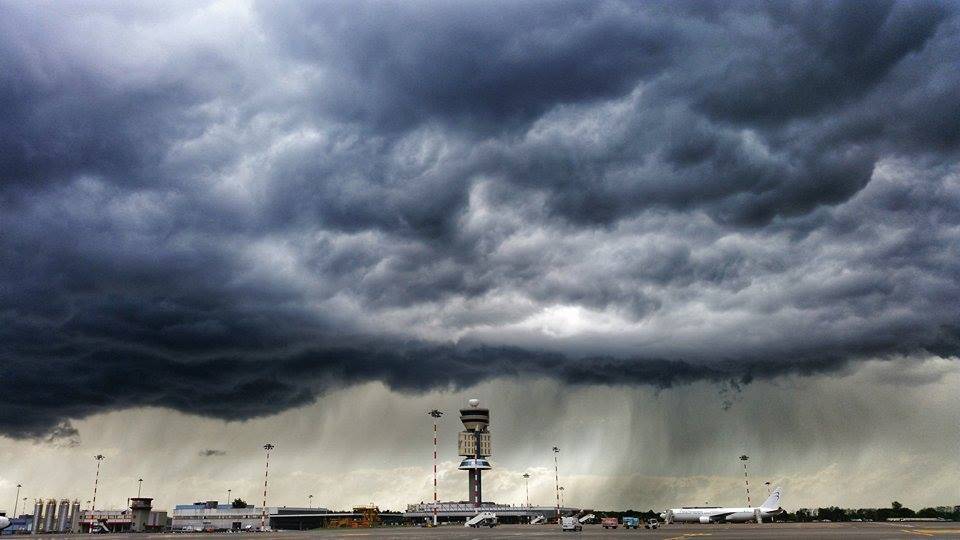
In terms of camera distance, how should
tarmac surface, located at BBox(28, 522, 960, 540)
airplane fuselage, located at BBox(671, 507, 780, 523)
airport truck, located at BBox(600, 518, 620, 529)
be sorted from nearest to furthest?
1. tarmac surface, located at BBox(28, 522, 960, 540)
2. airport truck, located at BBox(600, 518, 620, 529)
3. airplane fuselage, located at BBox(671, 507, 780, 523)

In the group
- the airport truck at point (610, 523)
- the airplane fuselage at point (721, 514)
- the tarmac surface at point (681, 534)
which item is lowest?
the airplane fuselage at point (721, 514)

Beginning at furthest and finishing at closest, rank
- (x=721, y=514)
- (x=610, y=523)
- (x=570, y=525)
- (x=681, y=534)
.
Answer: (x=721, y=514)
(x=610, y=523)
(x=570, y=525)
(x=681, y=534)

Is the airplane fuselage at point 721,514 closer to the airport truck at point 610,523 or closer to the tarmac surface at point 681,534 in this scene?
the airport truck at point 610,523

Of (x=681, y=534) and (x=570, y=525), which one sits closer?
(x=681, y=534)

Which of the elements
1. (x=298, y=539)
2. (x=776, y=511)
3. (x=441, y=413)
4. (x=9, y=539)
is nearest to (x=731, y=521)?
(x=776, y=511)

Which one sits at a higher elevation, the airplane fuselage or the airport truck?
the airport truck

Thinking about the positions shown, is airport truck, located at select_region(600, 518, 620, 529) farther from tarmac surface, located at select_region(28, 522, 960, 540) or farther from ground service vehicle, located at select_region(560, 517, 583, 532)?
ground service vehicle, located at select_region(560, 517, 583, 532)

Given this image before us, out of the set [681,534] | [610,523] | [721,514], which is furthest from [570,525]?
[721,514]

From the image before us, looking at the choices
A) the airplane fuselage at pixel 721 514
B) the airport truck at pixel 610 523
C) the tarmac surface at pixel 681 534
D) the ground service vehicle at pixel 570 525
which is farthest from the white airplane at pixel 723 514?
the ground service vehicle at pixel 570 525

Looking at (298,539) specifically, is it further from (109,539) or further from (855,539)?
(855,539)

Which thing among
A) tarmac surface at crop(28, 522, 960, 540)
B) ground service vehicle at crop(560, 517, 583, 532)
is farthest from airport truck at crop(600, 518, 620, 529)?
ground service vehicle at crop(560, 517, 583, 532)

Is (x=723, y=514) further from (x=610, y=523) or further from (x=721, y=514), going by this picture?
(x=610, y=523)
